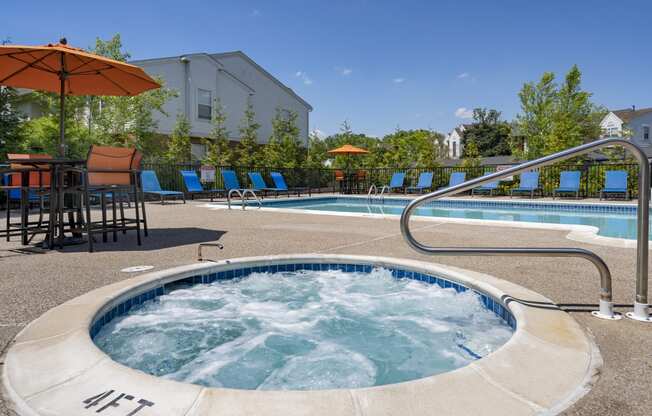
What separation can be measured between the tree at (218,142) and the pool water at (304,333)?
15773 millimetres

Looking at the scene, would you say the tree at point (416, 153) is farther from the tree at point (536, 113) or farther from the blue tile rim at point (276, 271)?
the blue tile rim at point (276, 271)

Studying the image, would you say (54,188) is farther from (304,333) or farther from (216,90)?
(216,90)

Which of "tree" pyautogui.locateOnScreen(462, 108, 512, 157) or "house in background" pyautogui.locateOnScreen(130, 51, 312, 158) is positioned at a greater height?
"tree" pyautogui.locateOnScreen(462, 108, 512, 157)

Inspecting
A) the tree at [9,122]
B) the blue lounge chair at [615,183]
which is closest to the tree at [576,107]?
the blue lounge chair at [615,183]

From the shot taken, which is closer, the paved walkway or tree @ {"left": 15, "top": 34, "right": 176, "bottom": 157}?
the paved walkway

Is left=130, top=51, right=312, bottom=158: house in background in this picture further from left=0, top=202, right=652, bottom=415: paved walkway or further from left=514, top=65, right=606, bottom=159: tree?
left=514, top=65, right=606, bottom=159: tree

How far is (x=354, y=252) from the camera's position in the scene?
4.54 meters

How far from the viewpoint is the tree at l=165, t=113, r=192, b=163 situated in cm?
1828

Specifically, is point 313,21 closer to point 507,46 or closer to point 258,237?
point 507,46

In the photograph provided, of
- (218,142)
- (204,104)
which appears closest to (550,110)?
(218,142)

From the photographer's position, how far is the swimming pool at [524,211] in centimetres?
919

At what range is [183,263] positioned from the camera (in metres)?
3.84

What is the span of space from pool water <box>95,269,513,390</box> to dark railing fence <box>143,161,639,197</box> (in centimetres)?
1256

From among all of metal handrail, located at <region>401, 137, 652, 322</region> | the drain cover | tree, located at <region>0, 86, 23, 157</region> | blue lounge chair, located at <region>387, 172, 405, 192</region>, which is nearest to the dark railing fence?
blue lounge chair, located at <region>387, 172, 405, 192</region>
